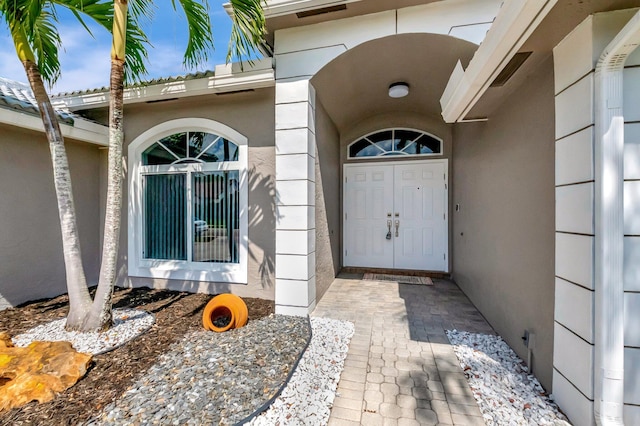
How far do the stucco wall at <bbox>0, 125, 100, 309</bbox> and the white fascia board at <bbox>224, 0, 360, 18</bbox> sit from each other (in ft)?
12.4

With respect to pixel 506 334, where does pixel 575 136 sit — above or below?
above

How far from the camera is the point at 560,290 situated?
2096 mm

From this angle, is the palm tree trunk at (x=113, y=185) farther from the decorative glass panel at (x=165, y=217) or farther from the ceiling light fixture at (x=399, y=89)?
the ceiling light fixture at (x=399, y=89)

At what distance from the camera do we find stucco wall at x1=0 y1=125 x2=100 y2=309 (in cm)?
Result: 400

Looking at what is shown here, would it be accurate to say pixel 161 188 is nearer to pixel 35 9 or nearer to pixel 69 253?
pixel 69 253

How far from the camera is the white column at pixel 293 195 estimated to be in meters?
3.74

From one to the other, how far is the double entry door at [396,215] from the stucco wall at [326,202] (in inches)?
15.7

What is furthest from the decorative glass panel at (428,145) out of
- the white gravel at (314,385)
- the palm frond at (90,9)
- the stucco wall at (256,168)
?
the palm frond at (90,9)

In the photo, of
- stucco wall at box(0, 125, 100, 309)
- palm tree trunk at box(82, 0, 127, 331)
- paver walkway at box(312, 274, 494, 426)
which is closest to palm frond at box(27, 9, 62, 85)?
stucco wall at box(0, 125, 100, 309)

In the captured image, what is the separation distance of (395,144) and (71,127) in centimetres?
610

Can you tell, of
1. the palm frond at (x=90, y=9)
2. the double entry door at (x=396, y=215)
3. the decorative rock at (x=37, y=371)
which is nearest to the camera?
the decorative rock at (x=37, y=371)

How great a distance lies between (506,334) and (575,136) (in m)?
2.24

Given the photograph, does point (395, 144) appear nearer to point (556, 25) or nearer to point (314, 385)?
point (556, 25)

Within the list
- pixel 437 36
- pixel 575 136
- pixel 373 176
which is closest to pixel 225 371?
pixel 575 136
